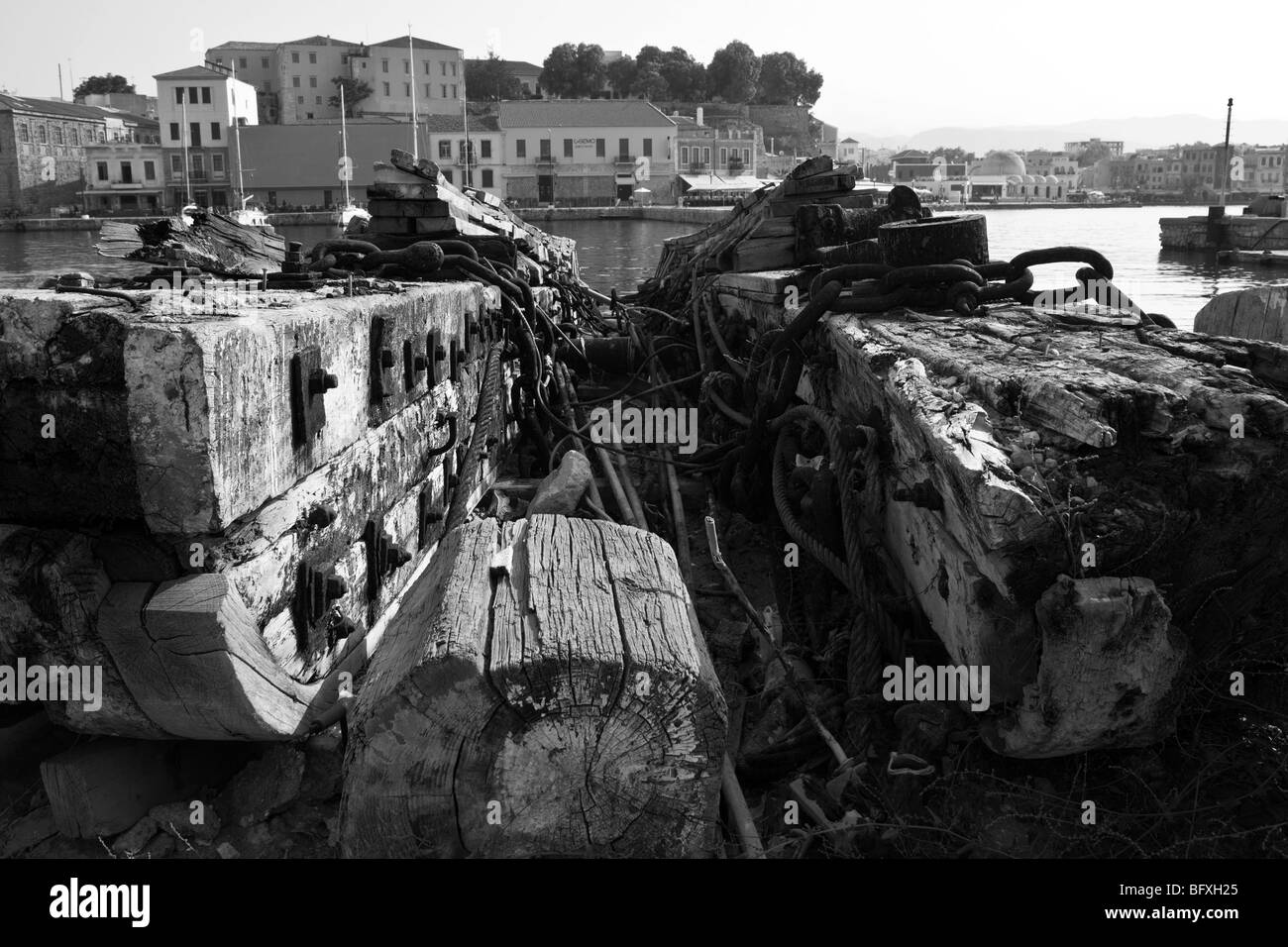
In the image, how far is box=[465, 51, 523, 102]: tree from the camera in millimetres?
103500

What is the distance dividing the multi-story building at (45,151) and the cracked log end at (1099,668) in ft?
241

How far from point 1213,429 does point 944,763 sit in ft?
3.84

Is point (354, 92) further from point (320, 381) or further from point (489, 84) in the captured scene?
point (320, 381)

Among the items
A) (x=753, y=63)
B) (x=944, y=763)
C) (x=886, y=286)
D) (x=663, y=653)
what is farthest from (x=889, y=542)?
(x=753, y=63)

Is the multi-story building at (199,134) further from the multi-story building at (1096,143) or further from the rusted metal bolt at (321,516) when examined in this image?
the multi-story building at (1096,143)

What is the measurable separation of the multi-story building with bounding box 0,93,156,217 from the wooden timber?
239 ft

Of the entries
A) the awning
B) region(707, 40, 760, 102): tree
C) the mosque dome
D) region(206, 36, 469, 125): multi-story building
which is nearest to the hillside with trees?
region(707, 40, 760, 102): tree

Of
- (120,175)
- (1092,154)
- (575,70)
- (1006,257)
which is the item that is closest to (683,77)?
(575,70)

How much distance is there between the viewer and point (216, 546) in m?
3.01

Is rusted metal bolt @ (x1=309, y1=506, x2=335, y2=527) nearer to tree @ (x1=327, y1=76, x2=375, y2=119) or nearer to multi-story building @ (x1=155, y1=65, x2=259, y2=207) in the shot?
multi-story building @ (x1=155, y1=65, x2=259, y2=207)

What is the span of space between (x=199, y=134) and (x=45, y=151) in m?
8.79

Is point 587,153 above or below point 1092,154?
below

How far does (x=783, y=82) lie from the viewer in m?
106
